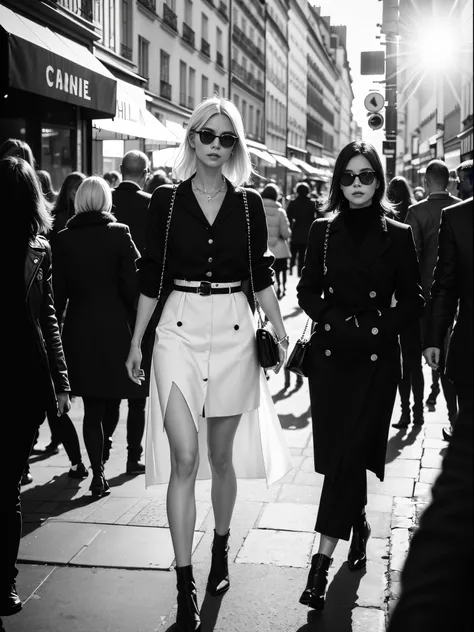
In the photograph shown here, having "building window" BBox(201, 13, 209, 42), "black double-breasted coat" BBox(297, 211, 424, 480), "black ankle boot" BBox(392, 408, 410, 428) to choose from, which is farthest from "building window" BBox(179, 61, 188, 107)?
"black double-breasted coat" BBox(297, 211, 424, 480)

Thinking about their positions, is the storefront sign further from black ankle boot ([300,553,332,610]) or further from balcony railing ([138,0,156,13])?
balcony railing ([138,0,156,13])

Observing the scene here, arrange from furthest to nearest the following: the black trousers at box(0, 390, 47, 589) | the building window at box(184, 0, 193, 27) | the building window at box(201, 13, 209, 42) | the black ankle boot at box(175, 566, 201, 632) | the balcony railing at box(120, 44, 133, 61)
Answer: the building window at box(201, 13, 209, 42) < the building window at box(184, 0, 193, 27) < the balcony railing at box(120, 44, 133, 61) < the black trousers at box(0, 390, 47, 589) < the black ankle boot at box(175, 566, 201, 632)

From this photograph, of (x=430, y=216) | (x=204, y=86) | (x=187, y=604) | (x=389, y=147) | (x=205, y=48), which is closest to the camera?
(x=187, y=604)

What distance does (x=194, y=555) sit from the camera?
440 centimetres

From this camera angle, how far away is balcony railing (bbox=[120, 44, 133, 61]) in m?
18.3

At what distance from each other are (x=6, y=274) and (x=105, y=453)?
103 inches

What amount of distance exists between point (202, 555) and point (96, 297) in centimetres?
193

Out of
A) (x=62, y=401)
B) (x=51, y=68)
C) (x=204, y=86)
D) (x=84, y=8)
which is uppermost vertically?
(x=204, y=86)

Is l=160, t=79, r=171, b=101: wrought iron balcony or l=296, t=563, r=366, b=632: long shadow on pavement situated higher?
l=160, t=79, r=171, b=101: wrought iron balcony

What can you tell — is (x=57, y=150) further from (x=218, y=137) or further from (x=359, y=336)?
(x=359, y=336)

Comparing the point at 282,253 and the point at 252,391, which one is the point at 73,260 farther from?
the point at 282,253

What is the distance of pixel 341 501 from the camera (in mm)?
3947

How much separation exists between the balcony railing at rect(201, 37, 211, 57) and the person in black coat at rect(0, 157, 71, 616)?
2542 centimetres

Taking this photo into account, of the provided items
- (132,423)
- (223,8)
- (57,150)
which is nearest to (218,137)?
(132,423)
